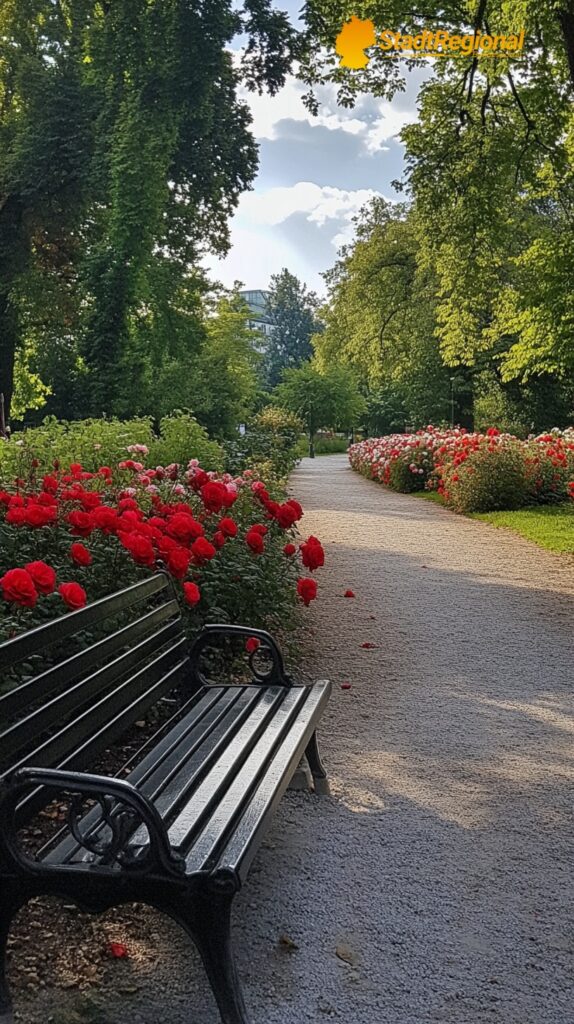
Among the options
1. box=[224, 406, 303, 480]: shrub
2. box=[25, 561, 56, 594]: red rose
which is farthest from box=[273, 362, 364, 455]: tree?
box=[25, 561, 56, 594]: red rose

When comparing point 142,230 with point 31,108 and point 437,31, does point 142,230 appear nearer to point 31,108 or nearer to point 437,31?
point 31,108

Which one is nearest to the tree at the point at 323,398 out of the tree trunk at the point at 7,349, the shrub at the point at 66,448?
the tree trunk at the point at 7,349

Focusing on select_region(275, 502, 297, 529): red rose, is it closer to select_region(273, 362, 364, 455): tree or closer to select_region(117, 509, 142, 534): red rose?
select_region(117, 509, 142, 534): red rose

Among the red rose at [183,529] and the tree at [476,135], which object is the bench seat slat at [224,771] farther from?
the tree at [476,135]

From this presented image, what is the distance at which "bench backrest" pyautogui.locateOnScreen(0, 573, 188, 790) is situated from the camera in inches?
91.0

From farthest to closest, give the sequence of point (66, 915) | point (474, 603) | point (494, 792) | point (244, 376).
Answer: point (244, 376) < point (474, 603) < point (494, 792) < point (66, 915)

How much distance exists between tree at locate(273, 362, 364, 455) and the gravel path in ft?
130

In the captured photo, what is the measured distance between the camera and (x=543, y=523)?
1266 cm

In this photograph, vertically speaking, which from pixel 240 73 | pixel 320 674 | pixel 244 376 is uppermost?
pixel 240 73

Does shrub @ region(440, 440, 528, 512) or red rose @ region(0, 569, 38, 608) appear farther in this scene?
shrub @ region(440, 440, 528, 512)

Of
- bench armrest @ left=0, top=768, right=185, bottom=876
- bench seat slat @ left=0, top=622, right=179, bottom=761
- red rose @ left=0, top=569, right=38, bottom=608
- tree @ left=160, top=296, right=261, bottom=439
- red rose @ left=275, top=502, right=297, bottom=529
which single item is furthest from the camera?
tree @ left=160, top=296, right=261, bottom=439

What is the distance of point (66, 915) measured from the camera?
2646 millimetres

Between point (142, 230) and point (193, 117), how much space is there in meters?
3.55

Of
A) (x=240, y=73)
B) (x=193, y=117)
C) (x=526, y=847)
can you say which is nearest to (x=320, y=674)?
(x=526, y=847)
